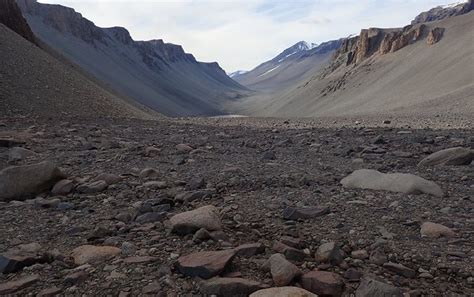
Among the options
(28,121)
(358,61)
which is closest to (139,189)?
(28,121)

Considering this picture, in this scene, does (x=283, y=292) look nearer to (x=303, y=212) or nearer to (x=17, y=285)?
(x=303, y=212)

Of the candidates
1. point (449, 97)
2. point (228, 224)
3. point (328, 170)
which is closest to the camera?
point (228, 224)

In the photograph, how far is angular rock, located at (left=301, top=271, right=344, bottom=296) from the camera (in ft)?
10.2

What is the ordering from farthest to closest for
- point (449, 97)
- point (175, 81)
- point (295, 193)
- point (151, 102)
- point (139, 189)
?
point (175, 81) → point (151, 102) → point (449, 97) → point (139, 189) → point (295, 193)

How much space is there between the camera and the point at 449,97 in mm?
32344

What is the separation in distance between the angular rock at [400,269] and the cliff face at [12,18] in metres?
35.0

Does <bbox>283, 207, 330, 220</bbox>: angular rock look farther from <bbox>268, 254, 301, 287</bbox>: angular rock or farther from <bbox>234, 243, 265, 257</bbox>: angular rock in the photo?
<bbox>268, 254, 301, 287</bbox>: angular rock

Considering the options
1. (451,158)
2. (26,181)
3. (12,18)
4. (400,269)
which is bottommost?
(400,269)

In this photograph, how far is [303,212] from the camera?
459 cm

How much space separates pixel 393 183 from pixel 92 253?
354 centimetres

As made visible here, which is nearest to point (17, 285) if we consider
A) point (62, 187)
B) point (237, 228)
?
point (237, 228)

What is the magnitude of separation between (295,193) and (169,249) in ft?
6.97

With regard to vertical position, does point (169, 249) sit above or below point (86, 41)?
below

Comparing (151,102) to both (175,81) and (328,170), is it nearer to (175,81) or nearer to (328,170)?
(175,81)
